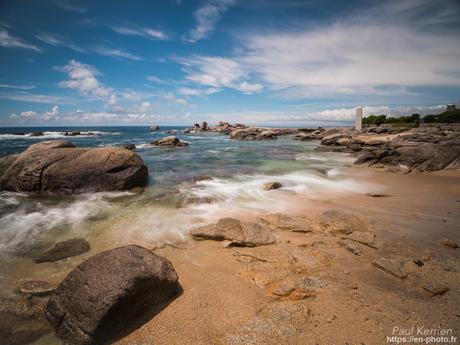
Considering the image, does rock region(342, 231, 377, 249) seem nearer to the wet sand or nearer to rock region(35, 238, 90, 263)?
the wet sand

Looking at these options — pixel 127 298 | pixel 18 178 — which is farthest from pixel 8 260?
pixel 18 178

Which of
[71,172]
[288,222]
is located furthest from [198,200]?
[71,172]

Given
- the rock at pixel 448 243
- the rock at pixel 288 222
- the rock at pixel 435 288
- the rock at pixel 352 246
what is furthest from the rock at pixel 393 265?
the rock at pixel 288 222

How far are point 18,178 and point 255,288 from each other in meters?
11.9

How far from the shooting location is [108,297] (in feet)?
11.2

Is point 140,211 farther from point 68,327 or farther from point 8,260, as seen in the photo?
point 68,327

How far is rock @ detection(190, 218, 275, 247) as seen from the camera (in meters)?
5.93

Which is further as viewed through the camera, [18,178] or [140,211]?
[18,178]

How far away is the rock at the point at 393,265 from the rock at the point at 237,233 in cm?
224

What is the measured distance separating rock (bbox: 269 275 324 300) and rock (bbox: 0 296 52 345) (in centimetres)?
356

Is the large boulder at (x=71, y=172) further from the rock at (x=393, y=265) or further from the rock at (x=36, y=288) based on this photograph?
the rock at (x=393, y=265)

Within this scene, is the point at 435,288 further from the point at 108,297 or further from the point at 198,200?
the point at 198,200

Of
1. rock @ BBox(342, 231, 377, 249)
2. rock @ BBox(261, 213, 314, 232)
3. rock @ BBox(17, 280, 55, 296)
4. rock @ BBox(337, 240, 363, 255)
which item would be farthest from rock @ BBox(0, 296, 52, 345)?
rock @ BBox(342, 231, 377, 249)

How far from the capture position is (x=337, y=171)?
52.2 feet
